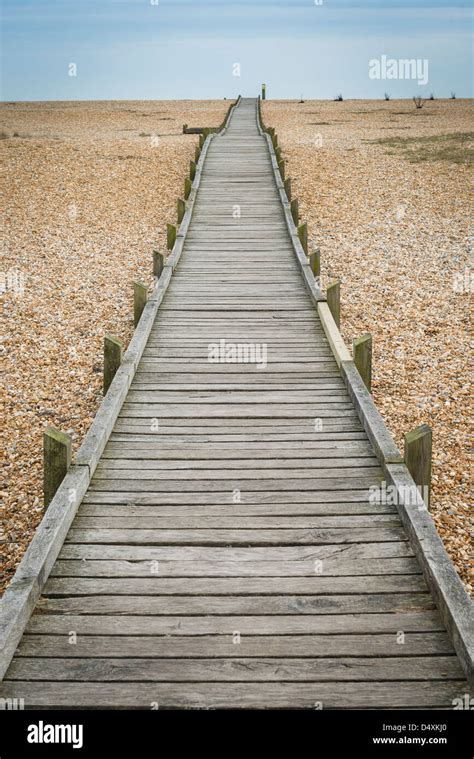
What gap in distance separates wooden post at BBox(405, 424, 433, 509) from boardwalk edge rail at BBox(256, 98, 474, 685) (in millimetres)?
87

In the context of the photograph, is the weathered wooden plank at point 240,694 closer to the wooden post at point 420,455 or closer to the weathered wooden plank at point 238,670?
the weathered wooden plank at point 238,670

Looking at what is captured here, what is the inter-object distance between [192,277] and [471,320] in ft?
15.3

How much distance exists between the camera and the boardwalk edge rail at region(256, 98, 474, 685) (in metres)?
4.09

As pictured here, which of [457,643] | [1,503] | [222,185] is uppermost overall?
[222,185]

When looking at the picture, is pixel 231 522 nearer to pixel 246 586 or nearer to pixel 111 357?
pixel 246 586

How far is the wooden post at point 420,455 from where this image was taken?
5480 millimetres

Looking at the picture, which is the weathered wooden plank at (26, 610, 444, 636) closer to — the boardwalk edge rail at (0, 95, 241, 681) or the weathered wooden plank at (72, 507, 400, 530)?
the boardwalk edge rail at (0, 95, 241, 681)

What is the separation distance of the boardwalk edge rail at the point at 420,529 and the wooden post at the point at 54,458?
8.18 feet

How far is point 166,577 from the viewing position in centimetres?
477

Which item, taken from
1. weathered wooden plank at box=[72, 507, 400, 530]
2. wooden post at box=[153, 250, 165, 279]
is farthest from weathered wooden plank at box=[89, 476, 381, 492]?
wooden post at box=[153, 250, 165, 279]

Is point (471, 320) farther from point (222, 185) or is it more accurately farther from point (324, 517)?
point (222, 185)

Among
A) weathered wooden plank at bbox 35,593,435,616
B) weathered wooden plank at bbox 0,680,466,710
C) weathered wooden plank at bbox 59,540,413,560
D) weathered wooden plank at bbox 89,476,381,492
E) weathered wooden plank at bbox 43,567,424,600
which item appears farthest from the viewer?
weathered wooden plank at bbox 89,476,381,492

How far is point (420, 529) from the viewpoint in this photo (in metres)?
4.98
